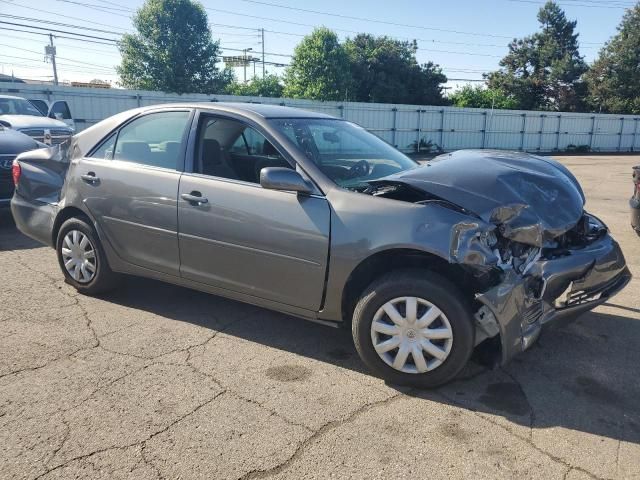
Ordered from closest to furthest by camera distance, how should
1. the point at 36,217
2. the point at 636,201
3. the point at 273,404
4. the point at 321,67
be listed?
the point at 273,404
the point at 36,217
the point at 636,201
the point at 321,67

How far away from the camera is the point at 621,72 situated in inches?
1943

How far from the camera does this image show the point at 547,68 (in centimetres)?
5434

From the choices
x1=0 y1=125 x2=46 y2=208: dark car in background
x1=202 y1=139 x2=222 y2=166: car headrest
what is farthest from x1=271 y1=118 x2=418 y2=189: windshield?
x1=0 y1=125 x2=46 y2=208: dark car in background

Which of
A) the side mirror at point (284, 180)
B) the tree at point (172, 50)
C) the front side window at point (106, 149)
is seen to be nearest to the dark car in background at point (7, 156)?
the front side window at point (106, 149)

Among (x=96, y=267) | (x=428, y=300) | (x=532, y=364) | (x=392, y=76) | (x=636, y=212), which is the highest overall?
(x=392, y=76)

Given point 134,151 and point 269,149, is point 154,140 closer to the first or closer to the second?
point 134,151

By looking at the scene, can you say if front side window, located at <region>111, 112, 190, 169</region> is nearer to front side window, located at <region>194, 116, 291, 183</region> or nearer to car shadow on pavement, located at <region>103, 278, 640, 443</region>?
front side window, located at <region>194, 116, 291, 183</region>

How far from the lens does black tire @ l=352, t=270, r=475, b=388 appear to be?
3.02 metres

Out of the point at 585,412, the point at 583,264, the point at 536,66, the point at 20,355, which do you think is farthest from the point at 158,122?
the point at 536,66

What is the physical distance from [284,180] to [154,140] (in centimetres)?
151

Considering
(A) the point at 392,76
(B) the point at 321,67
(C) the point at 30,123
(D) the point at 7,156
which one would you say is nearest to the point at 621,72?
(A) the point at 392,76

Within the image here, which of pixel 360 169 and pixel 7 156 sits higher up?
pixel 360 169

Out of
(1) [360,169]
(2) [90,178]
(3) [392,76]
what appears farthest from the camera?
(3) [392,76]

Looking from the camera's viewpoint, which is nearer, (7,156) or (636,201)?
(636,201)
